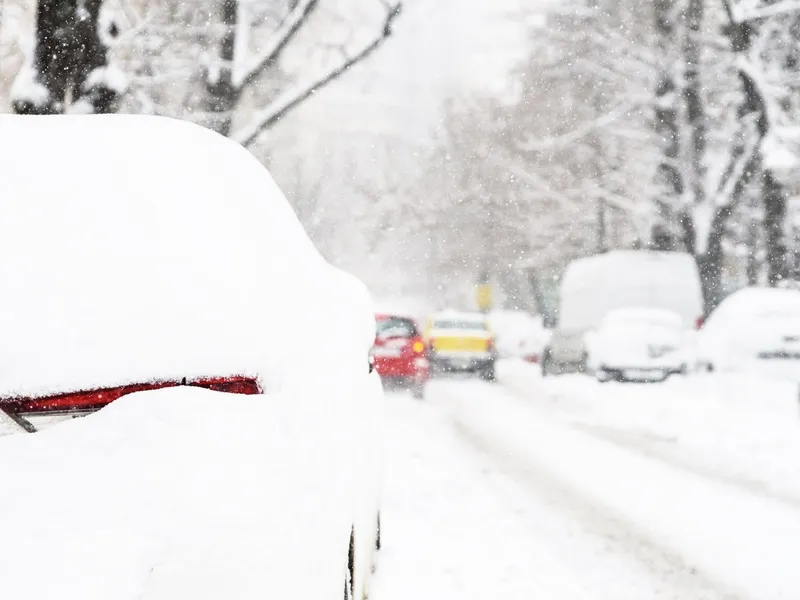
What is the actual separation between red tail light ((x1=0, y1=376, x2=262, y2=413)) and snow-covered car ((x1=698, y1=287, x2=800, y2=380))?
12.9 m

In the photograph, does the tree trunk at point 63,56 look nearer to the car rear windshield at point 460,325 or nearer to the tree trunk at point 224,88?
the tree trunk at point 224,88

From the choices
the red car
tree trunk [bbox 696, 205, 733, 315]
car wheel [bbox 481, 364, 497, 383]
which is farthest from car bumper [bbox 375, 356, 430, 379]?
tree trunk [bbox 696, 205, 733, 315]

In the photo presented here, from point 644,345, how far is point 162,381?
15.8 metres

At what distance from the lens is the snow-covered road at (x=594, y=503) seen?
5.00 metres

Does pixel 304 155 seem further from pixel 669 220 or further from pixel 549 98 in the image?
pixel 669 220

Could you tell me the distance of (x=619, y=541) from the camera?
19.3ft

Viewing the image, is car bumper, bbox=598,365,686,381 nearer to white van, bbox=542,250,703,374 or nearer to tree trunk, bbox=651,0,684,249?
white van, bbox=542,250,703,374

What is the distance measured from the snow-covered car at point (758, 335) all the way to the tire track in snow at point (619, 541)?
6526 millimetres

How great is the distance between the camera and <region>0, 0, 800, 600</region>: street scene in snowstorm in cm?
204

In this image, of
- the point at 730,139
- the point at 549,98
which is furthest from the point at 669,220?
the point at 549,98

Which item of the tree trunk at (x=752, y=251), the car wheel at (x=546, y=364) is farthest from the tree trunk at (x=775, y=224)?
the tree trunk at (x=752, y=251)

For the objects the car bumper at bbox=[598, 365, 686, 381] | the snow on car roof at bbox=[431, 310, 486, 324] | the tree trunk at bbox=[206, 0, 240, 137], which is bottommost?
the car bumper at bbox=[598, 365, 686, 381]

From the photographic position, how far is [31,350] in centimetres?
231

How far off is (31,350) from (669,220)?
81.4ft
